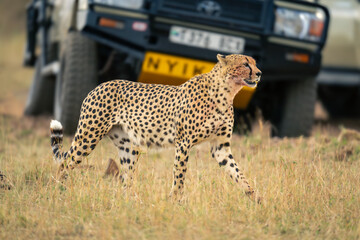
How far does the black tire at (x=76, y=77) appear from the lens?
6.16 m

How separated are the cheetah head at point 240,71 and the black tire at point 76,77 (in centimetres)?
258

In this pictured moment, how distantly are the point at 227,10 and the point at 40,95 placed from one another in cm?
421

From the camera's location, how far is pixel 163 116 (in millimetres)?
4062

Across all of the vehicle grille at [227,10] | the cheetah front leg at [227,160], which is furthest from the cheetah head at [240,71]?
the vehicle grille at [227,10]

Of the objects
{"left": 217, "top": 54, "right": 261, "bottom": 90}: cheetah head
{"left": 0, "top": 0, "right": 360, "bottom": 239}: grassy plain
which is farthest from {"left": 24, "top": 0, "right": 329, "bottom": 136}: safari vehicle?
{"left": 217, "top": 54, "right": 261, "bottom": 90}: cheetah head

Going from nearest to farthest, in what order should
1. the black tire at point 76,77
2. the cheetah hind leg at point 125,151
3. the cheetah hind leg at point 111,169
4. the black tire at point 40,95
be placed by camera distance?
the cheetah hind leg at point 125,151 → the cheetah hind leg at point 111,169 → the black tire at point 76,77 → the black tire at point 40,95

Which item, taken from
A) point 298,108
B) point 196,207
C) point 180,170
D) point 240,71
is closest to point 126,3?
point 298,108

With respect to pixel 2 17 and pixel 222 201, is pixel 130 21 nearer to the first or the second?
pixel 222 201

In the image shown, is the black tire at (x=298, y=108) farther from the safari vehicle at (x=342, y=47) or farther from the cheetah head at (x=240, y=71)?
the cheetah head at (x=240, y=71)

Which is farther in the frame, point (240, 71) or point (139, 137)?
point (139, 137)

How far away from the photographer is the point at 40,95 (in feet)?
30.7

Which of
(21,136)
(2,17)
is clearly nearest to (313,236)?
(21,136)

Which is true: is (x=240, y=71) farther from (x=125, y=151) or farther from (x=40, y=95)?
(x=40, y=95)

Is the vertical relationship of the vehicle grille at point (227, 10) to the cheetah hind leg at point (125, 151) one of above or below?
above
